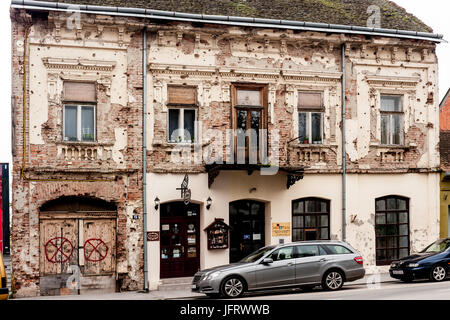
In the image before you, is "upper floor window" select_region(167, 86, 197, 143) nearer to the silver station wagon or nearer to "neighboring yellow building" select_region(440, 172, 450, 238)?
the silver station wagon

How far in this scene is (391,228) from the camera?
2198 centimetres

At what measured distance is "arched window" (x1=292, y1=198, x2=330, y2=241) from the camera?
68.7 ft

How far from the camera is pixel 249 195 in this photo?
2025 cm

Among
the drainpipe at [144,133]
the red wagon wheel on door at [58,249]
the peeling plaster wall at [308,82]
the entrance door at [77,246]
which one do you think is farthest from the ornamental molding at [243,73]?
the red wagon wheel on door at [58,249]

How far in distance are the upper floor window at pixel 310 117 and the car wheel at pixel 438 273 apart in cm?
585

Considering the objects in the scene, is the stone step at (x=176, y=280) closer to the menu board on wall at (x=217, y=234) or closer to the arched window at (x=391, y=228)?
the menu board on wall at (x=217, y=234)

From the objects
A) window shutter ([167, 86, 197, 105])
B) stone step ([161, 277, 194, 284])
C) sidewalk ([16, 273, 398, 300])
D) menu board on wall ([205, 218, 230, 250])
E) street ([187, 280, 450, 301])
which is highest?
window shutter ([167, 86, 197, 105])

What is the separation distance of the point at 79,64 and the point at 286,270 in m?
9.03

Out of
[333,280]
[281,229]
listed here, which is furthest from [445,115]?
[333,280]

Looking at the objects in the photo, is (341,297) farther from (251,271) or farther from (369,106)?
(369,106)

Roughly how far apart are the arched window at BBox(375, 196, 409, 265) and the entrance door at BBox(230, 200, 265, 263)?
4.45 meters

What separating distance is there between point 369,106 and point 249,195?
Result: 5.63 metres

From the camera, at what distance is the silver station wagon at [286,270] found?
15914mm

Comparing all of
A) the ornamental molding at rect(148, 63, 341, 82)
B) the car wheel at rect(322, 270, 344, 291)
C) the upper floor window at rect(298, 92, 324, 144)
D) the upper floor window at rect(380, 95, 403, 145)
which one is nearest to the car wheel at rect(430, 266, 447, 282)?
the car wheel at rect(322, 270, 344, 291)
